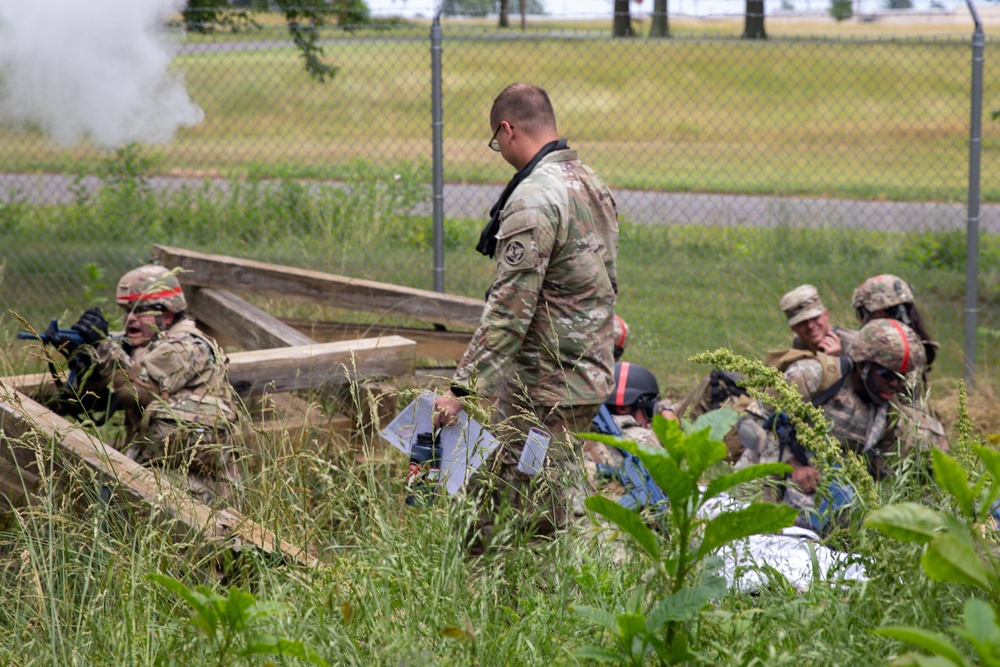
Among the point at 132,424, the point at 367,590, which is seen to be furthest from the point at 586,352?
the point at 132,424

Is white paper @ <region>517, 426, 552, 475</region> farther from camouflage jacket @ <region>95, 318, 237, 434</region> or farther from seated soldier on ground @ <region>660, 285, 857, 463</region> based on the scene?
seated soldier on ground @ <region>660, 285, 857, 463</region>

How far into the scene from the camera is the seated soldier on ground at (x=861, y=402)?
13.7 feet

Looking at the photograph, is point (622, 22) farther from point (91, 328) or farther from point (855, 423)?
point (91, 328)

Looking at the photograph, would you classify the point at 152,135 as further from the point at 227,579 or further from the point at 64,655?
the point at 64,655

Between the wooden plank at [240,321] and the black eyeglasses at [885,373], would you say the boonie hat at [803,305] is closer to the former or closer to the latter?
the black eyeglasses at [885,373]

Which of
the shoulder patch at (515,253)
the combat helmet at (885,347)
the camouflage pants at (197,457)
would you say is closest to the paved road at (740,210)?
the combat helmet at (885,347)

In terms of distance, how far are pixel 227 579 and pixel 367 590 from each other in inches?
27.3

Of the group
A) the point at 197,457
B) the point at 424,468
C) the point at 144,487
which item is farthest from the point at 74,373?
the point at 424,468

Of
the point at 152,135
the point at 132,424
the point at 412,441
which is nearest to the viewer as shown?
the point at 412,441

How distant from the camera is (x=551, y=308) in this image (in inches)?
141

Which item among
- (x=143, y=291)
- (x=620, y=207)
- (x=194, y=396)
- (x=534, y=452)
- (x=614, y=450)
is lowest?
(x=614, y=450)

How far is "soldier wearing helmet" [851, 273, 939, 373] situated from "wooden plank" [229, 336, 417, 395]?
2.17m

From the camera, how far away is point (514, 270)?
11.1 feet

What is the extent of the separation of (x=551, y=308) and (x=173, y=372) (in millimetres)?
1607
